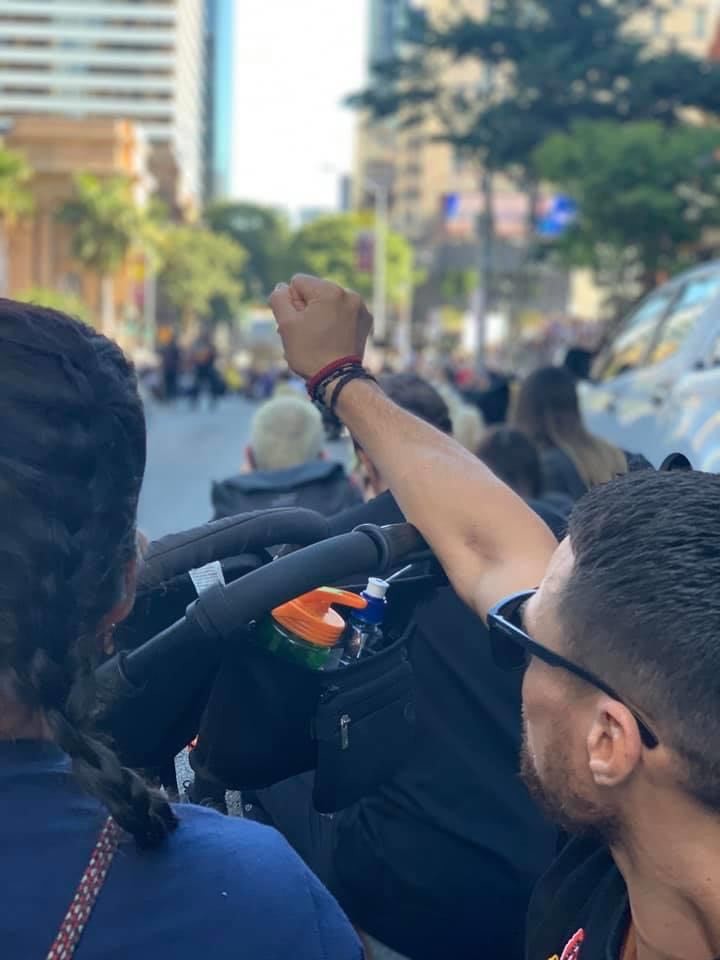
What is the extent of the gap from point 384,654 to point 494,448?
4058 mm

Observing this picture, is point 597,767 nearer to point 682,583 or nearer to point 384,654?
point 682,583

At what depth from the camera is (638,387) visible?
7.03 m

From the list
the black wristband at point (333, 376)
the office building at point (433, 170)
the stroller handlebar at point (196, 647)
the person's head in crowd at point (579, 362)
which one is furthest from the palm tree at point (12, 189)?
the stroller handlebar at point (196, 647)

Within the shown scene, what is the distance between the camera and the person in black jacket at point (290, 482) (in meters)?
5.36

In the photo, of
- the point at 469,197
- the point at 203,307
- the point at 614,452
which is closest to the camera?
the point at 614,452

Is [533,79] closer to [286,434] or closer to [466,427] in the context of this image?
[466,427]

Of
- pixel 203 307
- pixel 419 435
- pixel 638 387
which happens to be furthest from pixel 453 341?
pixel 419 435

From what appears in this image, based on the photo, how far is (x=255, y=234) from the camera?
452 ft

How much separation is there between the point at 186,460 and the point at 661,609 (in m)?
22.6

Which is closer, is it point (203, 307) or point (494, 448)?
point (494, 448)

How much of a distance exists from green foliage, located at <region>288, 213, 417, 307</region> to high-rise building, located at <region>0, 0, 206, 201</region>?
43.5 feet

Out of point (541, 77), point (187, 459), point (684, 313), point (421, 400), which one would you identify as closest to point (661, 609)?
point (421, 400)

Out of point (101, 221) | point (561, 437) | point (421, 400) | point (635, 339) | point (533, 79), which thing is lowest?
point (101, 221)

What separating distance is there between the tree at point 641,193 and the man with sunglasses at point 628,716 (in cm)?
1998
